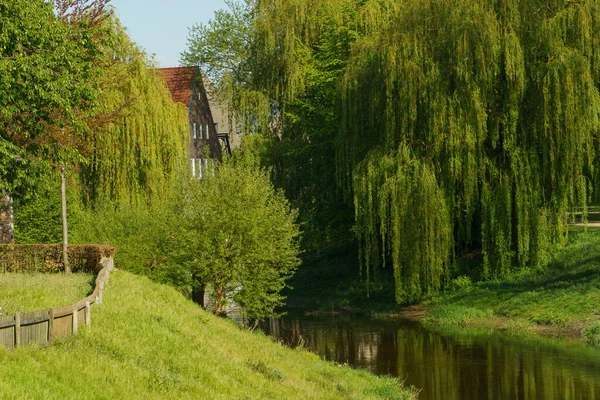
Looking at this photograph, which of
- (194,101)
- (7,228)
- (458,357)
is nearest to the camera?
(458,357)

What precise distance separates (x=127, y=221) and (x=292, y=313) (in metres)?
9.10

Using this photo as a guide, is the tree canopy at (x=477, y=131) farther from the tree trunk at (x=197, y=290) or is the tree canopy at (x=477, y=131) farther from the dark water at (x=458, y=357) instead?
the tree trunk at (x=197, y=290)

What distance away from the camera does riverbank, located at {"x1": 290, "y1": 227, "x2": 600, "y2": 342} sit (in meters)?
34.8

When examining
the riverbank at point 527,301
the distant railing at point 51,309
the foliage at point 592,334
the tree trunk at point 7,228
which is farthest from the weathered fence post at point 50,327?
the tree trunk at point 7,228

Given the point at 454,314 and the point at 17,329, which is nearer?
the point at 17,329

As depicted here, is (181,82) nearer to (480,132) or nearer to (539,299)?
(480,132)

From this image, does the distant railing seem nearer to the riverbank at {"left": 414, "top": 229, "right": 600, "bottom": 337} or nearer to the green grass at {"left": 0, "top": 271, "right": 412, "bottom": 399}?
the green grass at {"left": 0, "top": 271, "right": 412, "bottom": 399}

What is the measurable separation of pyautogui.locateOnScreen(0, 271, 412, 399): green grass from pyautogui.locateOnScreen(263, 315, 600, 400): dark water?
2.13 meters

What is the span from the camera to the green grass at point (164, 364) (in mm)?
14359

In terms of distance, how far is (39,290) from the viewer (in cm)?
2577

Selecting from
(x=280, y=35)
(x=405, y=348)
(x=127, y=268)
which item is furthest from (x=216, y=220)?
(x=280, y=35)

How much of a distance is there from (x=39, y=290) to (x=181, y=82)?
37.7m

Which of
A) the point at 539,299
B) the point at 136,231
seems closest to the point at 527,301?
the point at 539,299

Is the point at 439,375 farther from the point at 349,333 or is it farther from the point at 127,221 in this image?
the point at 127,221
